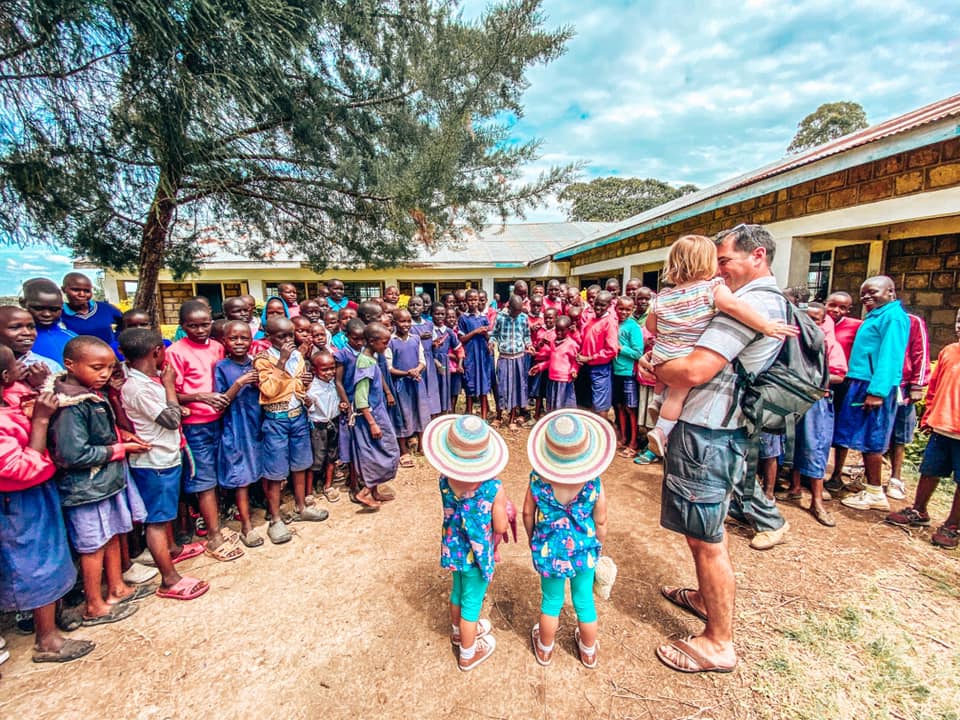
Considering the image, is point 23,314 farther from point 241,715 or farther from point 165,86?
point 241,715

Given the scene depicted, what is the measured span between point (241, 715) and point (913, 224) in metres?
8.36

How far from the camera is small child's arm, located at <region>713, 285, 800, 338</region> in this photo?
1.67 meters

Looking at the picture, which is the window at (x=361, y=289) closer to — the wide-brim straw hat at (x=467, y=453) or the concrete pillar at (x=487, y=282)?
the concrete pillar at (x=487, y=282)

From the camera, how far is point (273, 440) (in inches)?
119

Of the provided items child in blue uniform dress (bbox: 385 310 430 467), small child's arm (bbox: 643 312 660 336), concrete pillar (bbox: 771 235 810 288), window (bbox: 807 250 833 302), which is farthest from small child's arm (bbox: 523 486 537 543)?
window (bbox: 807 250 833 302)

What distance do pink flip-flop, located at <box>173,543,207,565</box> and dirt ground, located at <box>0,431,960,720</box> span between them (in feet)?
0.34

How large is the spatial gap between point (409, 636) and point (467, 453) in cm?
113

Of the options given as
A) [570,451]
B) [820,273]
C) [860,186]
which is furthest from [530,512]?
[820,273]

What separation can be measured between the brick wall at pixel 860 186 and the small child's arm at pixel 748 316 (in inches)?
141

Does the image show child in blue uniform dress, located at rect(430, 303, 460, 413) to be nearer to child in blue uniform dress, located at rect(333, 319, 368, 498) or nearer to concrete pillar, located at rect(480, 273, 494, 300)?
child in blue uniform dress, located at rect(333, 319, 368, 498)

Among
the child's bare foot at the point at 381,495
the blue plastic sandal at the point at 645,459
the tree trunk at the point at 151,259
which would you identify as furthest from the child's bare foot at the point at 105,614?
the blue plastic sandal at the point at 645,459

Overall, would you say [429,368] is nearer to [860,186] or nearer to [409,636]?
[409,636]

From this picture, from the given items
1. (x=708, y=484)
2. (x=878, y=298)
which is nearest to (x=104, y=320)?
(x=708, y=484)

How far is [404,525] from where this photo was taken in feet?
10.7
